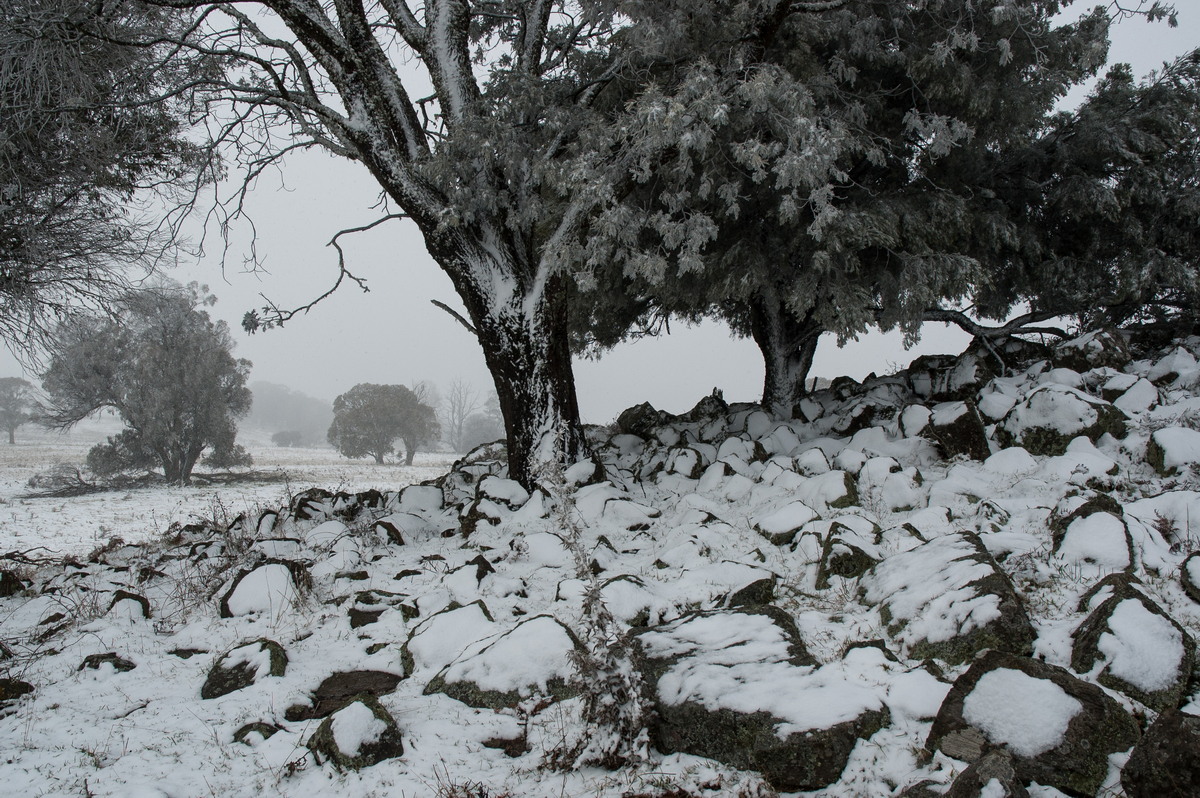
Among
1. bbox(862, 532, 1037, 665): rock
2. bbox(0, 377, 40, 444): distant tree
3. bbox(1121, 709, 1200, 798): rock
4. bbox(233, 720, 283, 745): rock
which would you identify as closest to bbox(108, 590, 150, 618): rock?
bbox(233, 720, 283, 745): rock

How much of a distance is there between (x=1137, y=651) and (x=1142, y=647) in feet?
0.09

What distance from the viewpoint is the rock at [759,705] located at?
2.07 metres

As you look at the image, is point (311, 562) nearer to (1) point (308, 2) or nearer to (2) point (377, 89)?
(2) point (377, 89)

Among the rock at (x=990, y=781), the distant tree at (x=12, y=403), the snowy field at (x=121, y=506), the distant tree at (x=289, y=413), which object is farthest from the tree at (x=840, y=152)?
the distant tree at (x=289, y=413)

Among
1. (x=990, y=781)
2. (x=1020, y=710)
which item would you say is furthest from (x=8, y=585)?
(x=1020, y=710)

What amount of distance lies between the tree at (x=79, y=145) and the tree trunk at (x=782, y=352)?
7.74 meters

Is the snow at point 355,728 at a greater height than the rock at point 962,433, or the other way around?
the rock at point 962,433

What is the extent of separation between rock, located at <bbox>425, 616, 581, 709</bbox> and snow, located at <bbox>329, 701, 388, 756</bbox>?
0.49 m

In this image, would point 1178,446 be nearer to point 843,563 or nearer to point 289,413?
point 843,563

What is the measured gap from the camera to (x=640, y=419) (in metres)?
10.3

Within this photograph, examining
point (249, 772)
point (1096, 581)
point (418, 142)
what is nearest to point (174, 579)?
point (249, 772)

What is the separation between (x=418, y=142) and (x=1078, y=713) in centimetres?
675

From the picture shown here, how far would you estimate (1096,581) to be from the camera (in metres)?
→ 3.01

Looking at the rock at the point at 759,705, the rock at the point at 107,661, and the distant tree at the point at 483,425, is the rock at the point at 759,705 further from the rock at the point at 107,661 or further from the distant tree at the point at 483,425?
the distant tree at the point at 483,425
